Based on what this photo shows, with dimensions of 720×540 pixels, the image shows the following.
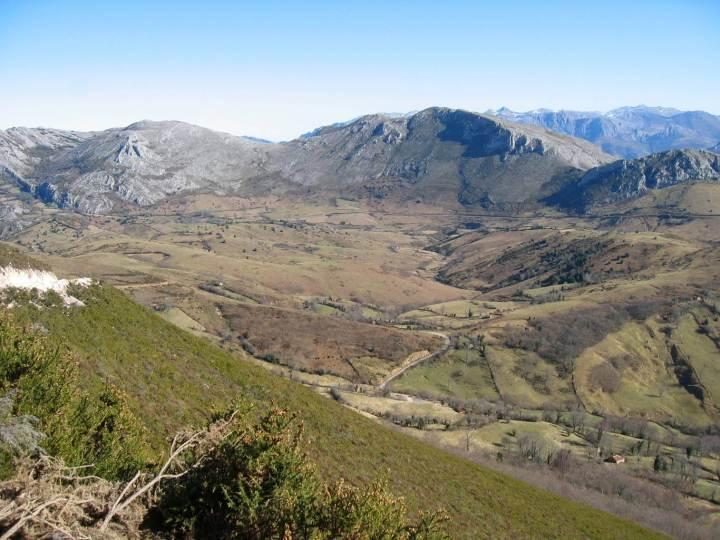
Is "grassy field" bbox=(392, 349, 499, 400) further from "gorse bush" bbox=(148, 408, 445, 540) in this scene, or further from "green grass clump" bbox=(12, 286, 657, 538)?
"gorse bush" bbox=(148, 408, 445, 540)

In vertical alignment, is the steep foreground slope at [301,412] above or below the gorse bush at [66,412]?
below

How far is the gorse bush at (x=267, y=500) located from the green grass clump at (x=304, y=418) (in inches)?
574

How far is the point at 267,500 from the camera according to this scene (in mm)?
17516

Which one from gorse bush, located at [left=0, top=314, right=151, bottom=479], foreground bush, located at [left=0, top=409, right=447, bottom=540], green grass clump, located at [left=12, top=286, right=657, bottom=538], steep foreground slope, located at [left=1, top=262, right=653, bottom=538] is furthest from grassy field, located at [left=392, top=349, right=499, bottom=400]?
foreground bush, located at [left=0, top=409, right=447, bottom=540]

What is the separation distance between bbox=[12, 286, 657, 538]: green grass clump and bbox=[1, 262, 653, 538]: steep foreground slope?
113mm

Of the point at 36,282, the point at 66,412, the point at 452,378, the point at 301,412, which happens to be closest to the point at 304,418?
the point at 301,412

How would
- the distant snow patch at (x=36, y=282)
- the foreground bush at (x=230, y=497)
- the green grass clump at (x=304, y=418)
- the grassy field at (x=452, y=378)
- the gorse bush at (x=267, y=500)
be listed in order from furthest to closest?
the grassy field at (x=452, y=378) < the distant snow patch at (x=36, y=282) < the green grass clump at (x=304, y=418) < the gorse bush at (x=267, y=500) < the foreground bush at (x=230, y=497)

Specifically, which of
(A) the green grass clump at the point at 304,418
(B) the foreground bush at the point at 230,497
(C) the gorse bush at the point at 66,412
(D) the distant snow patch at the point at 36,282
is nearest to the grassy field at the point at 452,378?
(A) the green grass clump at the point at 304,418

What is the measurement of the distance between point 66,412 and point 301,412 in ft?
89.5

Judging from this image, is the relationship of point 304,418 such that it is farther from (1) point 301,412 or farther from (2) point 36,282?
(2) point 36,282

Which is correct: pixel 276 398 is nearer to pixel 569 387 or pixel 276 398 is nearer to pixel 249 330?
pixel 249 330

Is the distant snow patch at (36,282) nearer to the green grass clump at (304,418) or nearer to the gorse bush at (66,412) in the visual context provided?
the green grass clump at (304,418)

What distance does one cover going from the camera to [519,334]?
182 meters

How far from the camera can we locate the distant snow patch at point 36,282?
40006 mm
